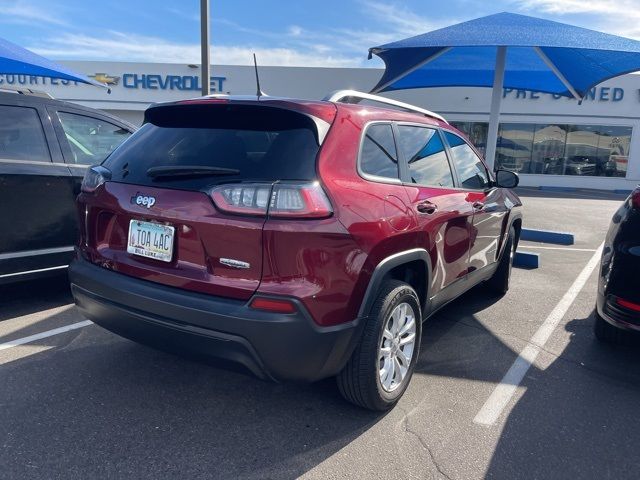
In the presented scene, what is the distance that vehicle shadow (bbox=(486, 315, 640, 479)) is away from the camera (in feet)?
8.40

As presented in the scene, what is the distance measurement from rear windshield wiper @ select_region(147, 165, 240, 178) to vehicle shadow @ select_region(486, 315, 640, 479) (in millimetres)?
1967

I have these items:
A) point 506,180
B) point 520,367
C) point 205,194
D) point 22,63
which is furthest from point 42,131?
point 22,63

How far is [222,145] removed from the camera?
8.92 feet

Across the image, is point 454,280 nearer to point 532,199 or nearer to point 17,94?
point 17,94

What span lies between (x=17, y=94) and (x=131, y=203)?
2581 millimetres

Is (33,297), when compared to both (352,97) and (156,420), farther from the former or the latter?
(352,97)

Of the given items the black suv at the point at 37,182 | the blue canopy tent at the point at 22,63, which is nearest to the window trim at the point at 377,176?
the black suv at the point at 37,182

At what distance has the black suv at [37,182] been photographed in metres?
4.13

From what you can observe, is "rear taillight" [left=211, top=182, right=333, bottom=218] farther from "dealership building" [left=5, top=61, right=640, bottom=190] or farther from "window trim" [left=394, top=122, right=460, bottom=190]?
"dealership building" [left=5, top=61, right=640, bottom=190]

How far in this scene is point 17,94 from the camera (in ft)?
14.6

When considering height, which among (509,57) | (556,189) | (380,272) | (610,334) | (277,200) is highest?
(509,57)

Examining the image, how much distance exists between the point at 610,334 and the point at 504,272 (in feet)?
4.44

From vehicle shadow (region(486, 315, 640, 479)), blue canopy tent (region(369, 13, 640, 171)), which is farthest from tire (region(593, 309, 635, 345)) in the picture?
blue canopy tent (region(369, 13, 640, 171))

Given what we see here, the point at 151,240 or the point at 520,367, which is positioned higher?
the point at 151,240
